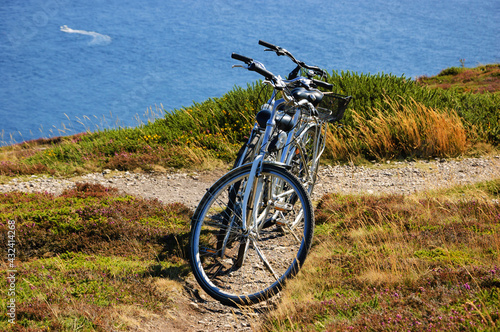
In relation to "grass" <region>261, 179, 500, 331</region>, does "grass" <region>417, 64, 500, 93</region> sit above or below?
above

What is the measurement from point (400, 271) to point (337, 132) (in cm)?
655

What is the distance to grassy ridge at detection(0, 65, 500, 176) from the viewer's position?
930cm

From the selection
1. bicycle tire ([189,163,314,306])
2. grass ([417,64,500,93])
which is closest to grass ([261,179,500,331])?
bicycle tire ([189,163,314,306])

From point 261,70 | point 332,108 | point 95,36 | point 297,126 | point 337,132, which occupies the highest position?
point 261,70

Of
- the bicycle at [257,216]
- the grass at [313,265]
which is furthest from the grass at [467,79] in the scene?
the bicycle at [257,216]

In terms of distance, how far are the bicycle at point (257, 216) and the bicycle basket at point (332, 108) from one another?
28 cm

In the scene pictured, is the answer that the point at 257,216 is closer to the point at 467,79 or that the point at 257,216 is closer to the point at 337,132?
the point at 337,132

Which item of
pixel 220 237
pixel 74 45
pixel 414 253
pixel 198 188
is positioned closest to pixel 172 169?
pixel 198 188

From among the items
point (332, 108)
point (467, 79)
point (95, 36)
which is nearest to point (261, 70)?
point (332, 108)

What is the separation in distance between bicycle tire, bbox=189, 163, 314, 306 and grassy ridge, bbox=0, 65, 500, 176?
4.25m

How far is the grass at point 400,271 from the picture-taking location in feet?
9.37

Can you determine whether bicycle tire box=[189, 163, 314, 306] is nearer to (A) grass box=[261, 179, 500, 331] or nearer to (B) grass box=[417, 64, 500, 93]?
(A) grass box=[261, 179, 500, 331]

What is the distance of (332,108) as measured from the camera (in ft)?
17.4

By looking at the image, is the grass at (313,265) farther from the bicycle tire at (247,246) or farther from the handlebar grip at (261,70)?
the handlebar grip at (261,70)
